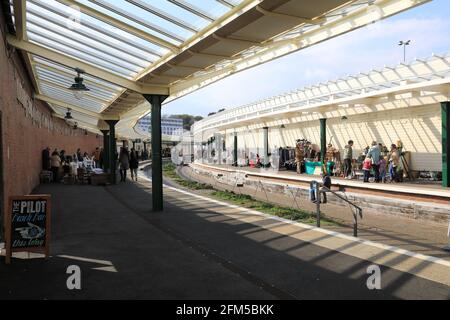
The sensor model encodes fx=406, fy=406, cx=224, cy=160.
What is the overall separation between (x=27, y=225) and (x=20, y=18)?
4.28 meters

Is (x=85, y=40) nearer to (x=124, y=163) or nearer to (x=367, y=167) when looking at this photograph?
(x=124, y=163)

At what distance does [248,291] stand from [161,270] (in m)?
1.29

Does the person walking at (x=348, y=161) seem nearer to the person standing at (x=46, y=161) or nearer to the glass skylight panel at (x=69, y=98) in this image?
the glass skylight panel at (x=69, y=98)

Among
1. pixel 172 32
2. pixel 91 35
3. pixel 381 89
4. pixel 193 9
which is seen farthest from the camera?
pixel 381 89

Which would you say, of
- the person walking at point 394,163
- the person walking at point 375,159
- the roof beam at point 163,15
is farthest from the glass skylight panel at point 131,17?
the person walking at point 394,163

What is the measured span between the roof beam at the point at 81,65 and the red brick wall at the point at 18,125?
0.36m

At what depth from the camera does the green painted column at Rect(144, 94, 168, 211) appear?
1008cm

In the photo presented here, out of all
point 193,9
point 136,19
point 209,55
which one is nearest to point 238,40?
point 193,9

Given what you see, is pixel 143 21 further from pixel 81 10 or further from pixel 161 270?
pixel 161 270

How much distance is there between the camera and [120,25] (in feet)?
24.5

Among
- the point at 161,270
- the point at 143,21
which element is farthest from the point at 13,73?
the point at 161,270

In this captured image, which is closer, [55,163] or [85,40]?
[85,40]

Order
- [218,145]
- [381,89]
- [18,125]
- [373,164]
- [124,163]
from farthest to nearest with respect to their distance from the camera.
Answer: [218,145] → [124,163] → [381,89] → [373,164] → [18,125]

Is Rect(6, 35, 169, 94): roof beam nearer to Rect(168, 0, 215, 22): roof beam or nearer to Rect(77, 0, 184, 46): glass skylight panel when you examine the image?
Rect(77, 0, 184, 46): glass skylight panel
